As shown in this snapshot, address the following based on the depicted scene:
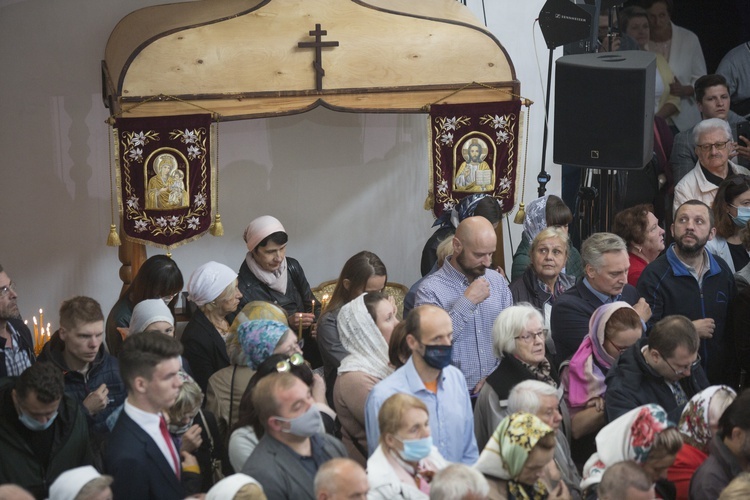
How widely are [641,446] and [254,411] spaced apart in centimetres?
158

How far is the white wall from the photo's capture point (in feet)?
29.1

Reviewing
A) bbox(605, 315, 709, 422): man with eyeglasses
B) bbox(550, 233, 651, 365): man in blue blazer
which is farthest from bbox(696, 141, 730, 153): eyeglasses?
bbox(605, 315, 709, 422): man with eyeglasses

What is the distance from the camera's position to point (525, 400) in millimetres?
5516

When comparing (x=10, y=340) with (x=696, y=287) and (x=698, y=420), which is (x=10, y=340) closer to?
(x=698, y=420)

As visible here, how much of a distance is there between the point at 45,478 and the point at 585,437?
2.51m

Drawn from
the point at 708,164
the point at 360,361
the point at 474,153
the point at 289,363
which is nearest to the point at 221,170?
the point at 474,153

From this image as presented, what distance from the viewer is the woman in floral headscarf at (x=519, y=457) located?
5.13m

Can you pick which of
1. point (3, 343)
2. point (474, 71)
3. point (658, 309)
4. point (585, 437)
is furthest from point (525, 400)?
point (474, 71)

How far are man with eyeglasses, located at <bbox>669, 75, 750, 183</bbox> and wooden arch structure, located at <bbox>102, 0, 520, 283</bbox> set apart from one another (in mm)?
1522

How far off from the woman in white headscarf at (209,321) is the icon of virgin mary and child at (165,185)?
1.30 m

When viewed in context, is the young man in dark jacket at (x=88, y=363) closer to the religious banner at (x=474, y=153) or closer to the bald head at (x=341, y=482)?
the bald head at (x=341, y=482)

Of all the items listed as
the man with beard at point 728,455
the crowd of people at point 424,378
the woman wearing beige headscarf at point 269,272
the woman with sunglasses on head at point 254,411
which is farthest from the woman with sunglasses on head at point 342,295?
the man with beard at point 728,455

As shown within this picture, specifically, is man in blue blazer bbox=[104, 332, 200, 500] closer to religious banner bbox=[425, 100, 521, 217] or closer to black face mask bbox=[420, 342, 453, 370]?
black face mask bbox=[420, 342, 453, 370]

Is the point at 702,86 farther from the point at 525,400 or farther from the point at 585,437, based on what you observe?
the point at 525,400
